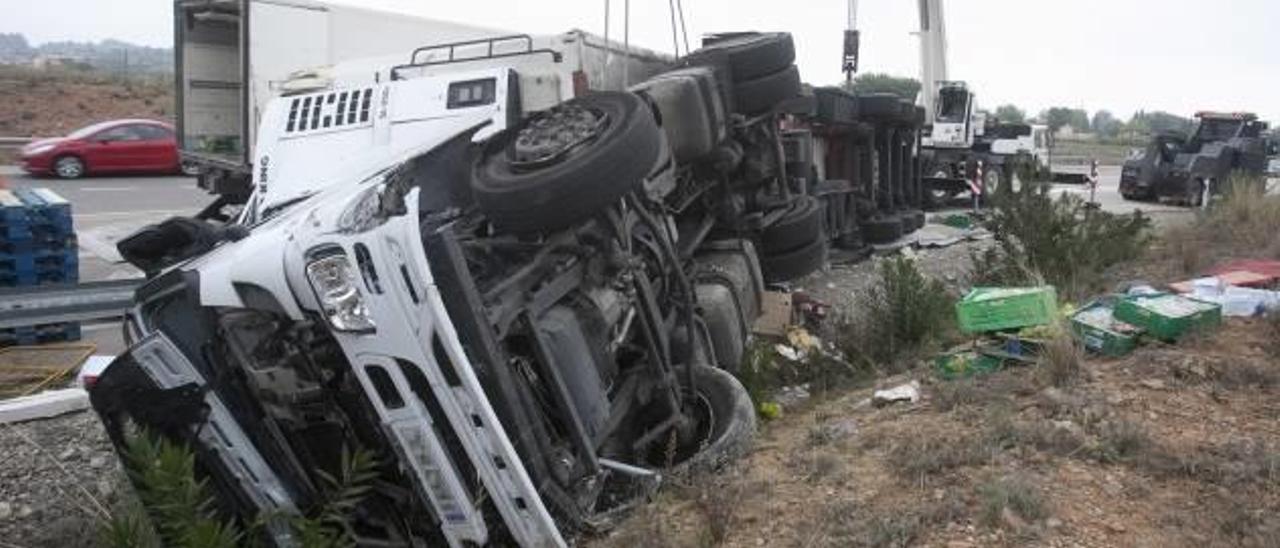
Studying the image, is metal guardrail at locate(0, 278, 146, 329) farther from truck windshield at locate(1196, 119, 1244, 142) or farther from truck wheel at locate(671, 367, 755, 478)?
truck windshield at locate(1196, 119, 1244, 142)

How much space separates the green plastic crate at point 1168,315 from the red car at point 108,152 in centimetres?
1762

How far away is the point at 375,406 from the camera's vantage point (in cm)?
332

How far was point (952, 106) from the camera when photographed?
71.5 feet

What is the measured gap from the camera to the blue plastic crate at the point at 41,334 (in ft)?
22.6

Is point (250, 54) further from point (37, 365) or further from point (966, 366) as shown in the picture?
point (966, 366)

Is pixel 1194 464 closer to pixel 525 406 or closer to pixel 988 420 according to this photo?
pixel 988 420

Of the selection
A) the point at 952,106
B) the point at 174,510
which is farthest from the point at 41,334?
the point at 952,106

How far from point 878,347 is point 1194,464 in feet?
10.8

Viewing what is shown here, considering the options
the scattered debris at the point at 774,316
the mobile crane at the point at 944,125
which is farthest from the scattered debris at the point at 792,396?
the mobile crane at the point at 944,125

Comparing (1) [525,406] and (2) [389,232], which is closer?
(2) [389,232]

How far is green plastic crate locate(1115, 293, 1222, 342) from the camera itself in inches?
214

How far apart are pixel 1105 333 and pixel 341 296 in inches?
→ 148

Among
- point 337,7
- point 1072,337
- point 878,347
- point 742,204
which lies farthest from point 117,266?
point 1072,337

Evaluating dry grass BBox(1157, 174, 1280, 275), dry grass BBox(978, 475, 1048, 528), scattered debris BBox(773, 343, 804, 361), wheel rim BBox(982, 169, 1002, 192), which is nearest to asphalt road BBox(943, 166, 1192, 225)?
wheel rim BBox(982, 169, 1002, 192)
